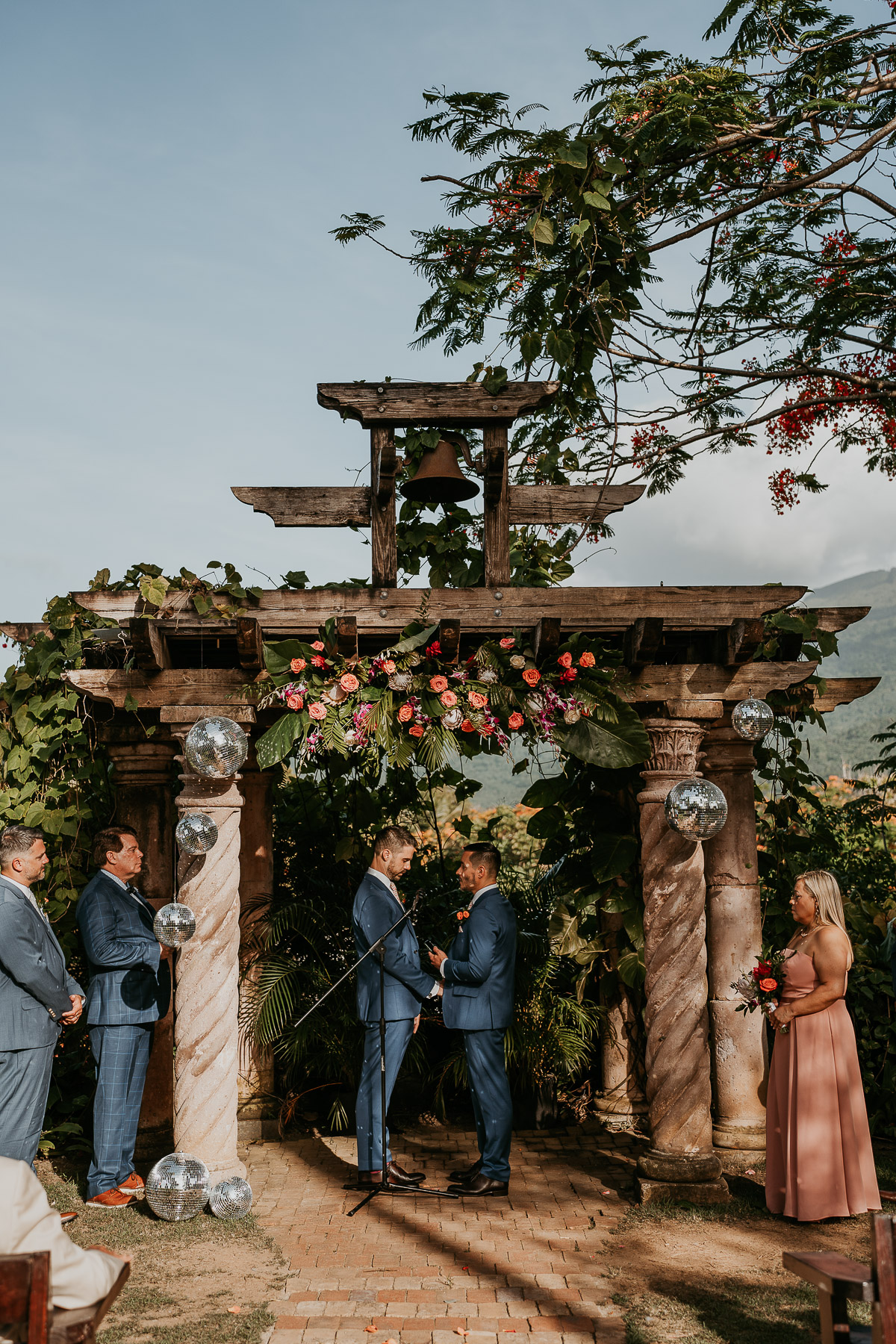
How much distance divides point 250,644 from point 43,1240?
3.48m

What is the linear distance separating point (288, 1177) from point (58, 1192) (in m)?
1.35

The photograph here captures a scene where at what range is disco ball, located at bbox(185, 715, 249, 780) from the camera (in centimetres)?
570

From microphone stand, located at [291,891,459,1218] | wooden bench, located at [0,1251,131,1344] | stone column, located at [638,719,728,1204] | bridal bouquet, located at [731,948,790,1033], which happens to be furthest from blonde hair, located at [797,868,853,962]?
wooden bench, located at [0,1251,131,1344]

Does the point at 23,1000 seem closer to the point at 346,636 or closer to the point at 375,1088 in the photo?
the point at 375,1088

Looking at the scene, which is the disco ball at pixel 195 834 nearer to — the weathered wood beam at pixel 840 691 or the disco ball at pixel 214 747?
the disco ball at pixel 214 747

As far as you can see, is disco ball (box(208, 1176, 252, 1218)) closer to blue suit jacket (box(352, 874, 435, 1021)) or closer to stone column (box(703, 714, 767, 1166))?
blue suit jacket (box(352, 874, 435, 1021))

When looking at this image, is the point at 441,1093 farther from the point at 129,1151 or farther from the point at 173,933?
the point at 173,933

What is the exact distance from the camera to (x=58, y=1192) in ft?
20.3

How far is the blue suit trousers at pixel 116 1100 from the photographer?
6.00 metres

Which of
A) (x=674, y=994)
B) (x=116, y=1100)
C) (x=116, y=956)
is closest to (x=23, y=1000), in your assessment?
(x=116, y=956)

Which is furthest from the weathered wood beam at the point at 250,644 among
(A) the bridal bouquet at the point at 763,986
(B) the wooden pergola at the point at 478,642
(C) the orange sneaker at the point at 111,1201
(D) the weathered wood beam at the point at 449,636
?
(A) the bridal bouquet at the point at 763,986

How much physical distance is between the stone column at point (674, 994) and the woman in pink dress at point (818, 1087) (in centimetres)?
44

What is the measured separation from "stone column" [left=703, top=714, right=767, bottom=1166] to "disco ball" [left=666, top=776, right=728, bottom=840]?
133 cm

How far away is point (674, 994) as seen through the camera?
6.17 metres
